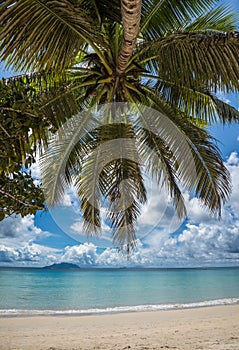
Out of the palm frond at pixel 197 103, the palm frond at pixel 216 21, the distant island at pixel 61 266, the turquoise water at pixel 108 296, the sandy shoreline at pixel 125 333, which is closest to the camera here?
the palm frond at pixel 216 21

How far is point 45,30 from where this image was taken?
14.1ft

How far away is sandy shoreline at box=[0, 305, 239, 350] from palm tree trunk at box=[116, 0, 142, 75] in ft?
13.2

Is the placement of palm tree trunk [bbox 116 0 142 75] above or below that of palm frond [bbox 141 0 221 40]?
below

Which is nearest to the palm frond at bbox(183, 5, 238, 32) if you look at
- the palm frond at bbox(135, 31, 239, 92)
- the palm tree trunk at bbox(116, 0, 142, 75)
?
the palm frond at bbox(135, 31, 239, 92)

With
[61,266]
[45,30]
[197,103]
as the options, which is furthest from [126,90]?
[61,266]

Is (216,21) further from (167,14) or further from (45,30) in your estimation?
(45,30)

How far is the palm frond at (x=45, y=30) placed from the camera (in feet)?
12.5

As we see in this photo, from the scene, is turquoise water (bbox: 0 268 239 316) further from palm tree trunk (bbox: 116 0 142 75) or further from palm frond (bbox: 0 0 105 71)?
palm tree trunk (bbox: 116 0 142 75)

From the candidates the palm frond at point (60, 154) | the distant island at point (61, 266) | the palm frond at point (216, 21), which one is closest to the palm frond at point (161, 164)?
the palm frond at point (60, 154)

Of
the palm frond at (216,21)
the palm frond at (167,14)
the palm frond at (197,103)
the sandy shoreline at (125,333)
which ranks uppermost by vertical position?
the palm frond at (216,21)

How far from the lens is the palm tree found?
4.49 metres

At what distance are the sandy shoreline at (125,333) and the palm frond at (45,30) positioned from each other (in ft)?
14.3

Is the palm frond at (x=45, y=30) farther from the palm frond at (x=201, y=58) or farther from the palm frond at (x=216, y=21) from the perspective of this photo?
the palm frond at (x=216, y=21)

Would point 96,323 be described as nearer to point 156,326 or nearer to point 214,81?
point 156,326
